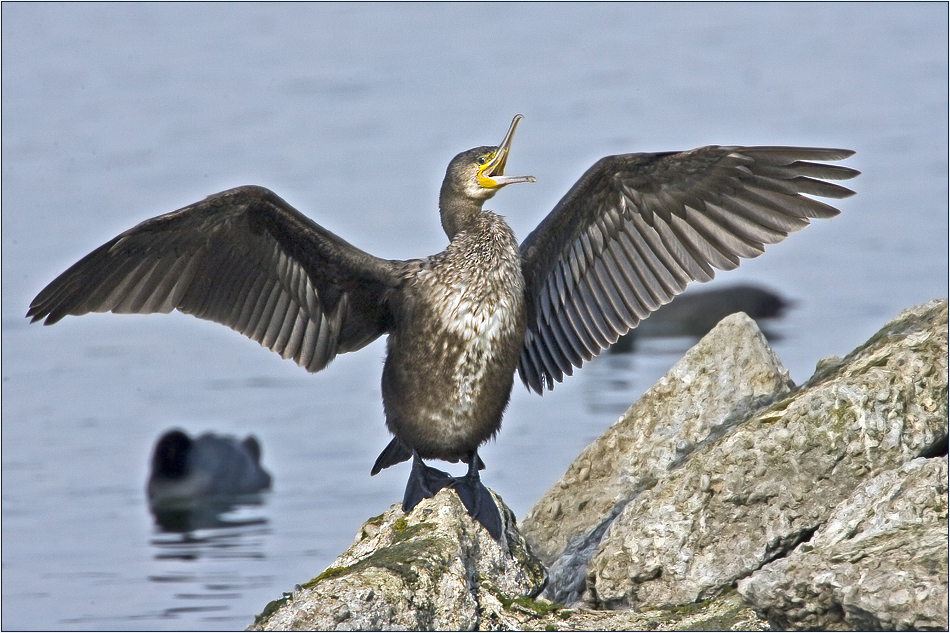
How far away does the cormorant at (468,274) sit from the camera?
243 inches

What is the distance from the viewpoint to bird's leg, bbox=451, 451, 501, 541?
5.81 meters

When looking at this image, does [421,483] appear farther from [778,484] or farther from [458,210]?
[778,484]

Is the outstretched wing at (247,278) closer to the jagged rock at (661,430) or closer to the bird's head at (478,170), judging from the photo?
the bird's head at (478,170)

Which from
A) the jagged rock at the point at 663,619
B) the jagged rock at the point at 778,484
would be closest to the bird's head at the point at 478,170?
the jagged rock at the point at 778,484

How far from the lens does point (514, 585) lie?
5.70 m

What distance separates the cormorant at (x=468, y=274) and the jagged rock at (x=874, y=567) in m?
1.26

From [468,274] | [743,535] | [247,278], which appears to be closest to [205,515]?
[247,278]

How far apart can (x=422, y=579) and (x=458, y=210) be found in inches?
85.2

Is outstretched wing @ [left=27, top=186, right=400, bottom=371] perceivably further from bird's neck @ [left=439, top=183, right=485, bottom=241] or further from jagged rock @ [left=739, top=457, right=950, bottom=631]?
jagged rock @ [left=739, top=457, right=950, bottom=631]

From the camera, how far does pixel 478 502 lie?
5.91 metres

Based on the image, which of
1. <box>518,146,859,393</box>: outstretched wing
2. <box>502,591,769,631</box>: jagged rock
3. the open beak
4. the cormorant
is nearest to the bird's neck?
the cormorant

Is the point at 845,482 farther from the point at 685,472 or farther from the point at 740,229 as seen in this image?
the point at 740,229

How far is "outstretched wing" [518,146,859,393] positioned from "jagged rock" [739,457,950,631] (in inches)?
54.2

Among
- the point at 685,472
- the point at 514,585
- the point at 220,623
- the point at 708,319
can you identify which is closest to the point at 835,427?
the point at 685,472
